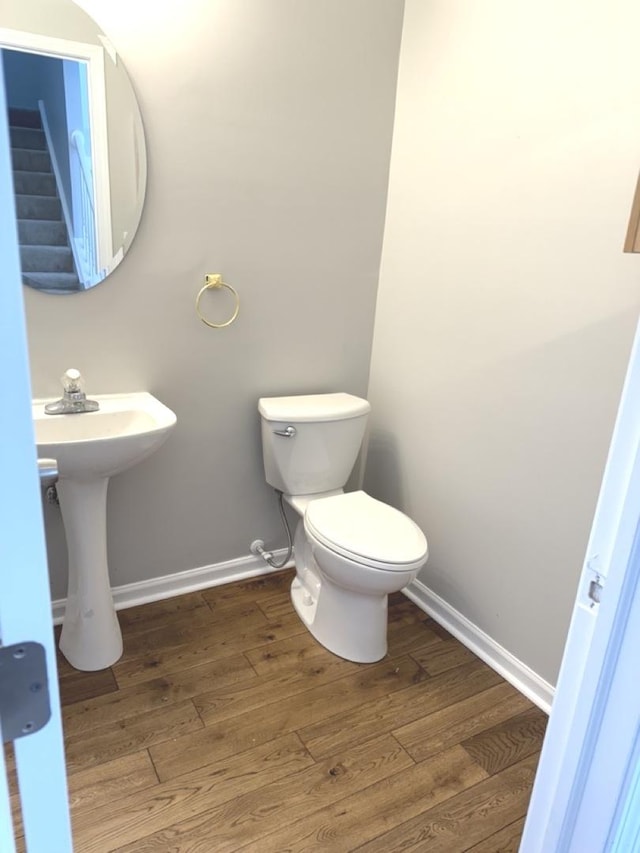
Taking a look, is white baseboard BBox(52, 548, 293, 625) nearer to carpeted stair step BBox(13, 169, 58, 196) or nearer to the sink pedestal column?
the sink pedestal column

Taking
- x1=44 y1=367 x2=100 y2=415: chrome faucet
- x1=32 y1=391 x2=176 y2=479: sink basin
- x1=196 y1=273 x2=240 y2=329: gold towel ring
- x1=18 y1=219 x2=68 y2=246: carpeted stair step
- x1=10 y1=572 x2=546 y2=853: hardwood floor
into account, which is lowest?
x1=10 y1=572 x2=546 y2=853: hardwood floor

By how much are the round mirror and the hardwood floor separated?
1256mm

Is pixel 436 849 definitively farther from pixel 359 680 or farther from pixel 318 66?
pixel 318 66

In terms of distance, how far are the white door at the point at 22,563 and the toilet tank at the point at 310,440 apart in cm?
157

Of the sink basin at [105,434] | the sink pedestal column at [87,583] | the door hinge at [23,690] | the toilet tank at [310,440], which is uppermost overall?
the door hinge at [23,690]

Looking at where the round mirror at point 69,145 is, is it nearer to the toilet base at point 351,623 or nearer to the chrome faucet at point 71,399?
the chrome faucet at point 71,399

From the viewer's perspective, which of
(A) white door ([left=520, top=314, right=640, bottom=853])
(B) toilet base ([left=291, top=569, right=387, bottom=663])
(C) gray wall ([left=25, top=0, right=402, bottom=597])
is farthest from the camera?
(B) toilet base ([left=291, top=569, right=387, bottom=663])

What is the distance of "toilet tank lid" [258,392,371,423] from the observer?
2.09 metres

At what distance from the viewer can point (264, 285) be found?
2113 mm

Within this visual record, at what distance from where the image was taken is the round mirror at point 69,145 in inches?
63.1

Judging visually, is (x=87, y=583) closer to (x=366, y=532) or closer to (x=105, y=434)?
(x=105, y=434)

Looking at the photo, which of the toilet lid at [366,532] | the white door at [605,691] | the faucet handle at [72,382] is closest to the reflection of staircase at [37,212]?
the faucet handle at [72,382]

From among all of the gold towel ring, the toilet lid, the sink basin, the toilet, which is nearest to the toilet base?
the toilet

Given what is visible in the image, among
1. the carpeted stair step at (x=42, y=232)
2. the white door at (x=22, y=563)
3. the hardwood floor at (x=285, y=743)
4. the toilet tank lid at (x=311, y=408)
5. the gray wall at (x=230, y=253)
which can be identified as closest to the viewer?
the white door at (x=22, y=563)
